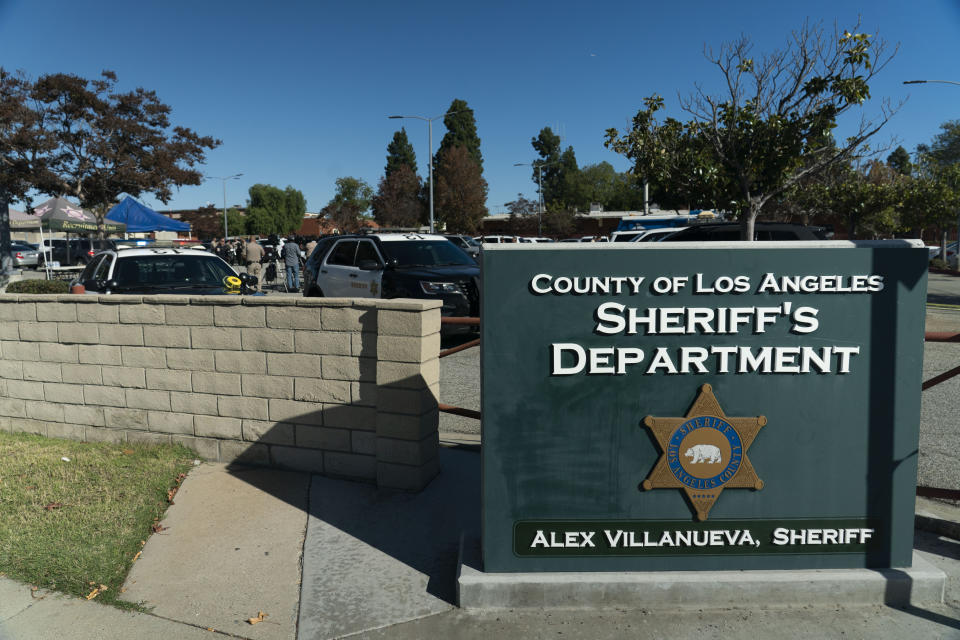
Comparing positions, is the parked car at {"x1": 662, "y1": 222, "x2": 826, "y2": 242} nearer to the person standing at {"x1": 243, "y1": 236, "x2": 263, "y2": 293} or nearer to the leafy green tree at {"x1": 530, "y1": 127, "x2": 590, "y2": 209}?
the person standing at {"x1": 243, "y1": 236, "x2": 263, "y2": 293}

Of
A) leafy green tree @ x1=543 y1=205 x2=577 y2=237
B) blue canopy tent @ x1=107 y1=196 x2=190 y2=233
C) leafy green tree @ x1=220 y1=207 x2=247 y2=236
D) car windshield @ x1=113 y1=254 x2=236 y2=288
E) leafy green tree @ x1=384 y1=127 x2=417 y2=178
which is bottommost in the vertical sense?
car windshield @ x1=113 y1=254 x2=236 y2=288

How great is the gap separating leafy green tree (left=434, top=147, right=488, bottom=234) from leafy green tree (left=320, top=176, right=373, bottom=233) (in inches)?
310

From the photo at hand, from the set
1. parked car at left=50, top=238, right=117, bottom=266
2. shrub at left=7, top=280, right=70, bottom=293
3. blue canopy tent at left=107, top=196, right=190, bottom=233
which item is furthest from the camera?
parked car at left=50, top=238, right=117, bottom=266

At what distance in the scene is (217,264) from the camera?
10.4 metres

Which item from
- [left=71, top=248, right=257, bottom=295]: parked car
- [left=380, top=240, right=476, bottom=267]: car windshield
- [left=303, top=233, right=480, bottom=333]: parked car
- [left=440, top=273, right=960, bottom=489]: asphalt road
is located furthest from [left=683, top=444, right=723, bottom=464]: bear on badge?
[left=380, top=240, right=476, bottom=267]: car windshield

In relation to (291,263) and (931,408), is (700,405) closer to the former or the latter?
(931,408)

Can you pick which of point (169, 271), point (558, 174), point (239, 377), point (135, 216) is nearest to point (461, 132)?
point (558, 174)

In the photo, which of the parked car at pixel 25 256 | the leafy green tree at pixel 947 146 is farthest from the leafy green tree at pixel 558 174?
the parked car at pixel 25 256

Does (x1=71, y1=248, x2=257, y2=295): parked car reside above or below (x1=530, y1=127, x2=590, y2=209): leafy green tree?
below

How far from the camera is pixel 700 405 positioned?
11.0 ft

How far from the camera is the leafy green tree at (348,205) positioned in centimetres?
6738

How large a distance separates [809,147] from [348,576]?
15.1m

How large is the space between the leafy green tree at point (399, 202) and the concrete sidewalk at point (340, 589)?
176 ft

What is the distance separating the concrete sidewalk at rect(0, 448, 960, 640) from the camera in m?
3.25
